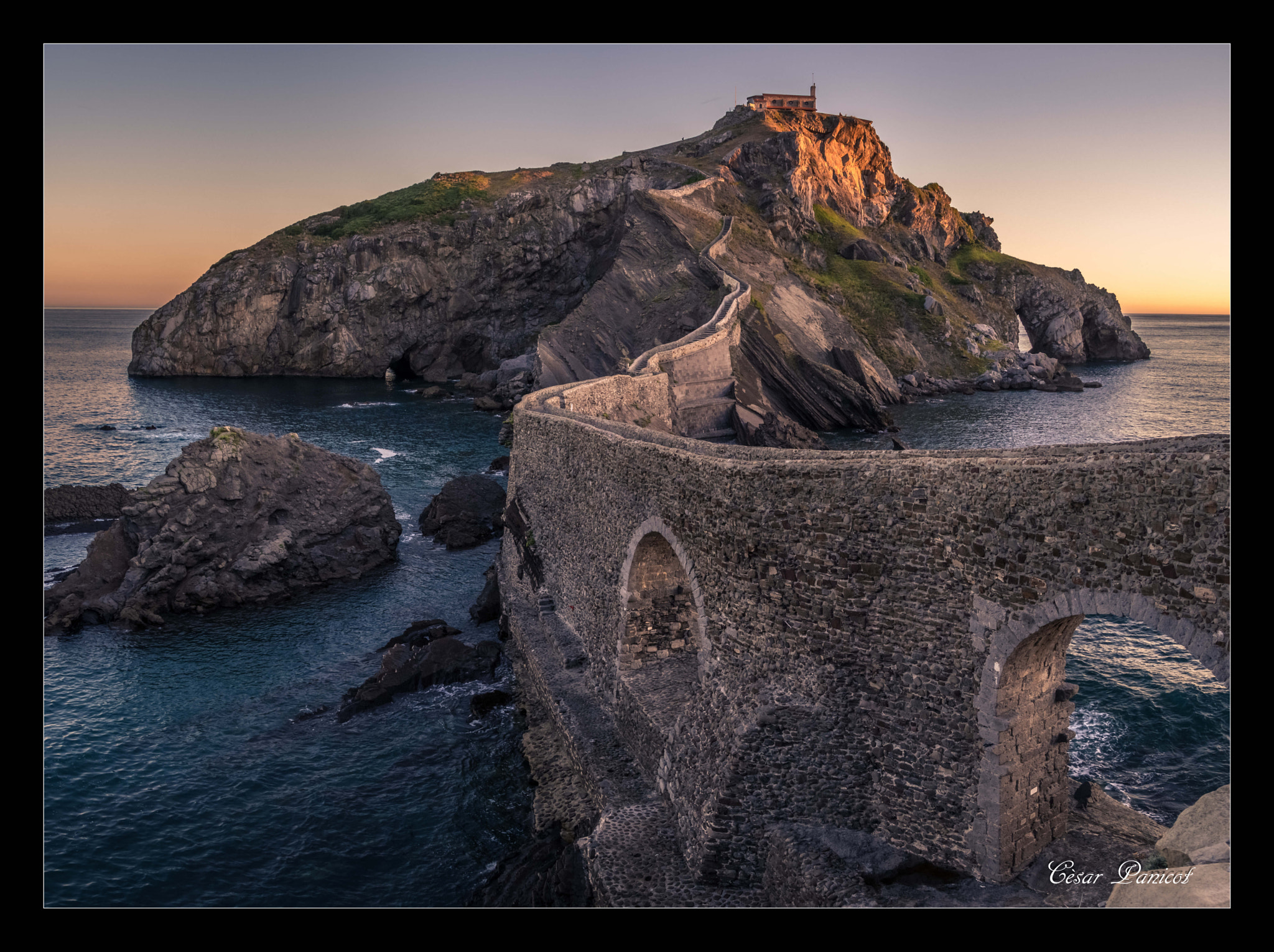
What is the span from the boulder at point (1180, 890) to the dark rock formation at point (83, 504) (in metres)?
49.3

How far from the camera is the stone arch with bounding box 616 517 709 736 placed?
20188mm

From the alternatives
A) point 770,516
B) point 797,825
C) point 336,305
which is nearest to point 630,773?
point 797,825

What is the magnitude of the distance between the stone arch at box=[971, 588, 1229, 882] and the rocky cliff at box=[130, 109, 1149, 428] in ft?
255

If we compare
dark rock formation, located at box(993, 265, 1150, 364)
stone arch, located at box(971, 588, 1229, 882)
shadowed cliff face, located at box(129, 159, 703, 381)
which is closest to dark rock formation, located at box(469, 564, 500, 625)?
stone arch, located at box(971, 588, 1229, 882)

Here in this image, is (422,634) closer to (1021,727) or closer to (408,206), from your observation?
(1021,727)

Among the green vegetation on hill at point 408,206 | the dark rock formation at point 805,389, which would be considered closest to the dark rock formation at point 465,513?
the dark rock formation at point 805,389

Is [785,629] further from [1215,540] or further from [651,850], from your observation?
[1215,540]

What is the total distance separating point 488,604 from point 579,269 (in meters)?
81.0

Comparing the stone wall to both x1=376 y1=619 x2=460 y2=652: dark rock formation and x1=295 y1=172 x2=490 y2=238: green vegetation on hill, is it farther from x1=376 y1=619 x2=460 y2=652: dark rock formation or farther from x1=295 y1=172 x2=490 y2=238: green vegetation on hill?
x1=295 y1=172 x2=490 y2=238: green vegetation on hill

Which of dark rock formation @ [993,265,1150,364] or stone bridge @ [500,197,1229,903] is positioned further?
dark rock formation @ [993,265,1150,364]

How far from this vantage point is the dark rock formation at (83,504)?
1809 inches

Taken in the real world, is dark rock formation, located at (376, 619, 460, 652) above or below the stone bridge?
below

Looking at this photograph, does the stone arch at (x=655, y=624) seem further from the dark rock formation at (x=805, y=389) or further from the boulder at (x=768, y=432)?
the dark rock formation at (x=805, y=389)
